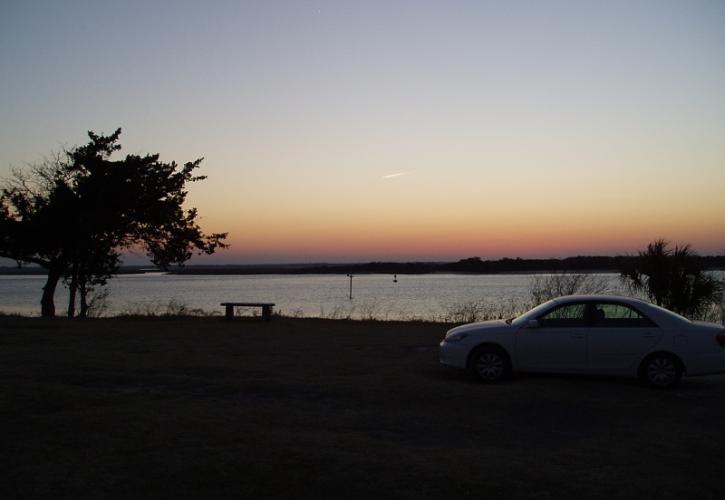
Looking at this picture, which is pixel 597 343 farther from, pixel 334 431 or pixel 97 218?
pixel 97 218

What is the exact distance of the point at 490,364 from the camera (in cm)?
1161

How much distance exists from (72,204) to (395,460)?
22.8 metres

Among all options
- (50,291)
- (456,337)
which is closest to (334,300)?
(50,291)

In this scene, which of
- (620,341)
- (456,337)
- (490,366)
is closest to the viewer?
(620,341)

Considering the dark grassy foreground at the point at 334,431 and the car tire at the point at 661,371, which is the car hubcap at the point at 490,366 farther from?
the car tire at the point at 661,371

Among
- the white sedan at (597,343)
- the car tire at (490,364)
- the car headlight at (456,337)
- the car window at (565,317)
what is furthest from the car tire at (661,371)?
the car headlight at (456,337)

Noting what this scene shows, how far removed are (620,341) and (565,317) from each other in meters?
0.93

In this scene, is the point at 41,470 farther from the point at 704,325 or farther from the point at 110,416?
the point at 704,325

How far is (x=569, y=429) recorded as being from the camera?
852 centimetres

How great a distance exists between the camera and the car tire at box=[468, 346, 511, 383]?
1156cm

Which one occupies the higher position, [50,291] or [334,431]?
[50,291]

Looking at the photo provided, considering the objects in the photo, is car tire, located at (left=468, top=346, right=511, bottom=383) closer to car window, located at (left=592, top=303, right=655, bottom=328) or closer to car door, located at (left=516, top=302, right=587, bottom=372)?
car door, located at (left=516, top=302, right=587, bottom=372)

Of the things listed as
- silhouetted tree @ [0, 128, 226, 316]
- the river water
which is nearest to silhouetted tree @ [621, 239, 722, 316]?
the river water

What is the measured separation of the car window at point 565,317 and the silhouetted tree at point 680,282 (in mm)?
14205
